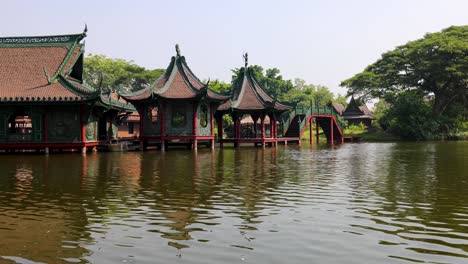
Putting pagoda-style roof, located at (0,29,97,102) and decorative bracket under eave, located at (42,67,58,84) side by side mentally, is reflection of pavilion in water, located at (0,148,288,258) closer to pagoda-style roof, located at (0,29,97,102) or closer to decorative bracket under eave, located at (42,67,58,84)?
pagoda-style roof, located at (0,29,97,102)

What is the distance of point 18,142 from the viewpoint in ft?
97.2

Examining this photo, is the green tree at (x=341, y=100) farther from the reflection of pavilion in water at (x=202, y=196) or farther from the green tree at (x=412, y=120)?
the reflection of pavilion in water at (x=202, y=196)

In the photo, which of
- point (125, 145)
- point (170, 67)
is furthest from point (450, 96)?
point (125, 145)

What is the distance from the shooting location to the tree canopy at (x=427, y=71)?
2192 inches

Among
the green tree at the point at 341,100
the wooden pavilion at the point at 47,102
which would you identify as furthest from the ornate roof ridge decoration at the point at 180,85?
the green tree at the point at 341,100

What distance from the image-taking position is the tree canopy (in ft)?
183

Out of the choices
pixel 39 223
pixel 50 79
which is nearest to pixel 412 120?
pixel 50 79

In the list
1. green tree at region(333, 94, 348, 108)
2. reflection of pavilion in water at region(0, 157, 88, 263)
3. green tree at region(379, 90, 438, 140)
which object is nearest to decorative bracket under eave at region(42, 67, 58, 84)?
reflection of pavilion in water at region(0, 157, 88, 263)

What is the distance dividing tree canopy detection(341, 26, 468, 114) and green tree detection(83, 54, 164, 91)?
3620 centimetres

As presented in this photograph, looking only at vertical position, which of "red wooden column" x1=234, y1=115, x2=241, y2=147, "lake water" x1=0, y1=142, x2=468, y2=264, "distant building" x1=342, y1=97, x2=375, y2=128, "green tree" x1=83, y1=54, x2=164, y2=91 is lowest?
"lake water" x1=0, y1=142, x2=468, y2=264

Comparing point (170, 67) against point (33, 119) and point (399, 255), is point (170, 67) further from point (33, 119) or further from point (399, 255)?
point (399, 255)

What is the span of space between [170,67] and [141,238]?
99.9 feet

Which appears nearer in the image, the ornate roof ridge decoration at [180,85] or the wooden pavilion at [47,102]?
the wooden pavilion at [47,102]

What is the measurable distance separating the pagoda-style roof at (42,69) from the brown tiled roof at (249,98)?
12142mm
